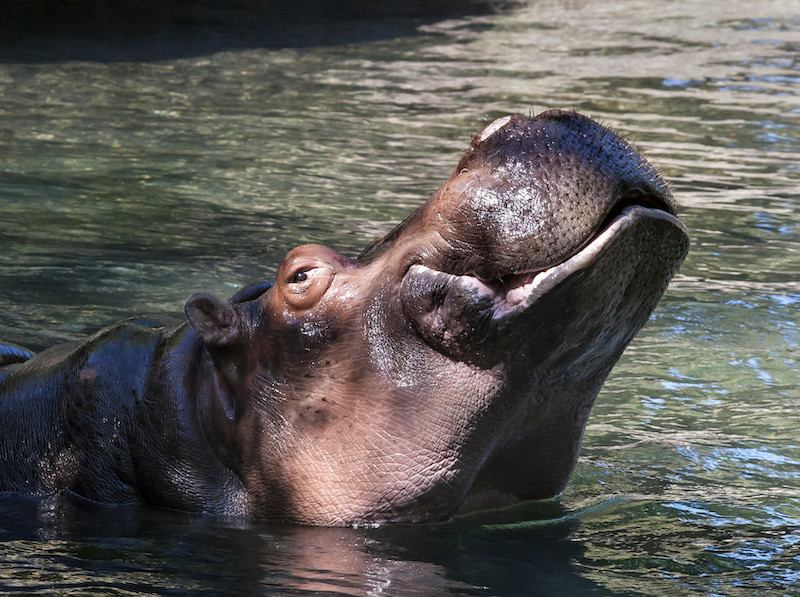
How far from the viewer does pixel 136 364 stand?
4.16 m

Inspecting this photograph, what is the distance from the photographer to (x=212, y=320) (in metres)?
3.96

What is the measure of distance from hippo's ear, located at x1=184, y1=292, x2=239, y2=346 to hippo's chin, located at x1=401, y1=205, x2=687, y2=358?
0.65m

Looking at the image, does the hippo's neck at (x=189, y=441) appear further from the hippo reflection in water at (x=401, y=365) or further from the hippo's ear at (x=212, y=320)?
the hippo's ear at (x=212, y=320)

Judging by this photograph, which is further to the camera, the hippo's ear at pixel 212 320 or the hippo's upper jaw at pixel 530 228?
the hippo's ear at pixel 212 320

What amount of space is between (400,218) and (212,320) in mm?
5062

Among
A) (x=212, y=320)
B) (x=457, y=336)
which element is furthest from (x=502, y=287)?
(x=212, y=320)

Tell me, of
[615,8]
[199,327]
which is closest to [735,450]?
[199,327]

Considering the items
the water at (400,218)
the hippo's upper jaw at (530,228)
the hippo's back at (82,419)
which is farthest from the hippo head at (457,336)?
the hippo's back at (82,419)

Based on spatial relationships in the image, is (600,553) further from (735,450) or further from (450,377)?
(735,450)

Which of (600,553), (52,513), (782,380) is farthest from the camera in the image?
(782,380)

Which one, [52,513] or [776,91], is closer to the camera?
[52,513]

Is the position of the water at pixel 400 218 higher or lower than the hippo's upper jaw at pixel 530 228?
lower

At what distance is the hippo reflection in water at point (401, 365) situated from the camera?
3412mm

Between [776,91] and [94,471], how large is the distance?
12505 mm
